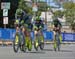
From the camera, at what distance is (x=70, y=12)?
7012 cm

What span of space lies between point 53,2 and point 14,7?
27978 mm

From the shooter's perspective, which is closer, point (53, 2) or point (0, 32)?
point (0, 32)

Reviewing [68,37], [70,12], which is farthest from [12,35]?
[70,12]

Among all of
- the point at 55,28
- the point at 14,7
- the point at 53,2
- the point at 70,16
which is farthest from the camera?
the point at 53,2

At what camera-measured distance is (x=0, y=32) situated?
30188mm

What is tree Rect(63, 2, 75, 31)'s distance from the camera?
215 feet

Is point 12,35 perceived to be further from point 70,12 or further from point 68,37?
point 70,12

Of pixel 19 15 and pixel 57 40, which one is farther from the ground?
pixel 19 15

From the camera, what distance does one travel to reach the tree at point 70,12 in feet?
215

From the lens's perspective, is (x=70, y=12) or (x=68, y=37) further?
(x=70, y=12)

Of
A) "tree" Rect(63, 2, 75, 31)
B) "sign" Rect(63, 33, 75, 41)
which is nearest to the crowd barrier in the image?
"sign" Rect(63, 33, 75, 41)

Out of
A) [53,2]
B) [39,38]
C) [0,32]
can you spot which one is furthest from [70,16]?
[39,38]

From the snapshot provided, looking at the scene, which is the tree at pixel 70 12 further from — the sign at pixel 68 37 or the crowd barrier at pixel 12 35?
the crowd barrier at pixel 12 35

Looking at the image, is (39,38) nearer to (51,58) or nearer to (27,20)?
(27,20)
